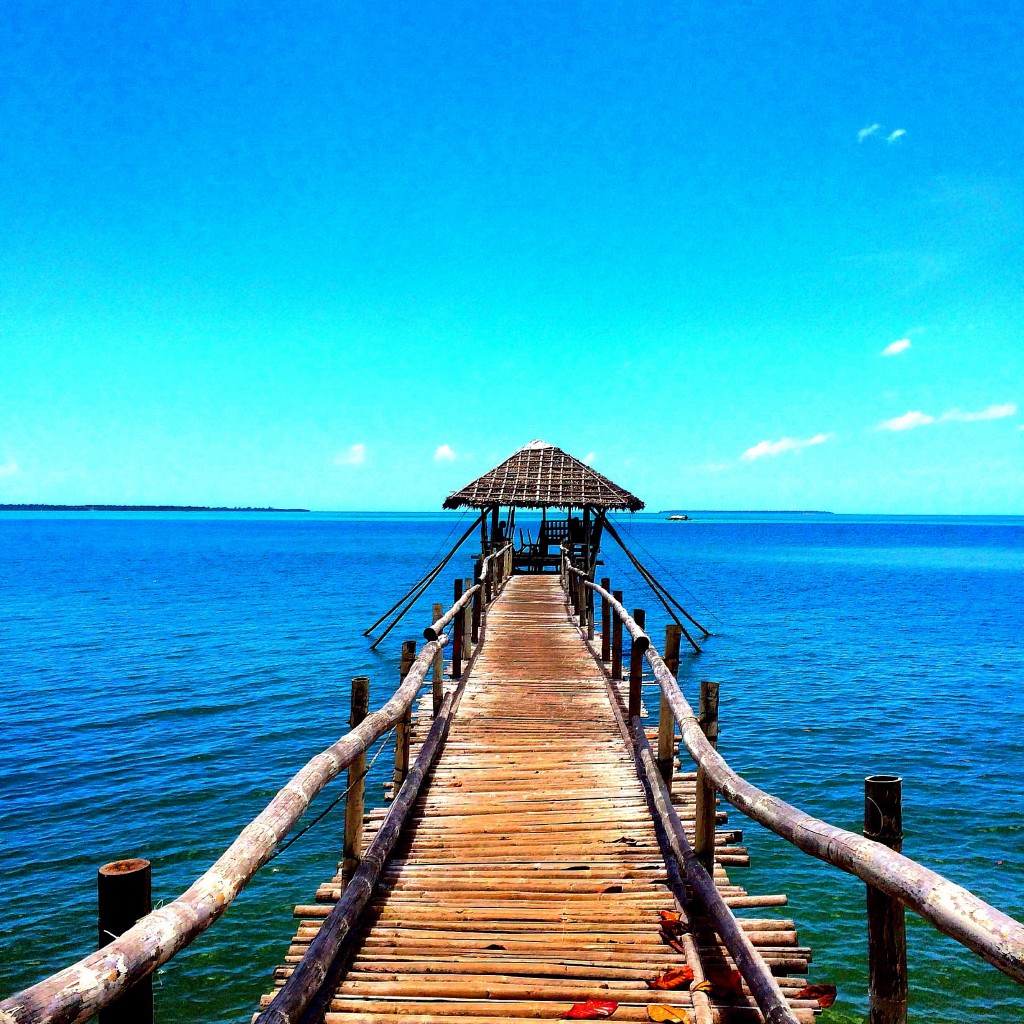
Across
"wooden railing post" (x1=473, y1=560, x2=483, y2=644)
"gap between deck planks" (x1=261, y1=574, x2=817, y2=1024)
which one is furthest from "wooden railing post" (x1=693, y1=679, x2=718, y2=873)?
"wooden railing post" (x1=473, y1=560, x2=483, y2=644)

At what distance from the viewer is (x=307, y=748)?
14.9m

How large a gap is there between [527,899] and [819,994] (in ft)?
6.11

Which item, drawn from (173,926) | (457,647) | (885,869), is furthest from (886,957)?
(457,647)

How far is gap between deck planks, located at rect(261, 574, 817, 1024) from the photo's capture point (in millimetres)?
4020

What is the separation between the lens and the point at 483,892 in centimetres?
519

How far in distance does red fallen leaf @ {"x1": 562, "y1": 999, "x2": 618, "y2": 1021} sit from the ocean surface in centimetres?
477

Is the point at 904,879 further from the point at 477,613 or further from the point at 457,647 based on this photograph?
the point at 477,613

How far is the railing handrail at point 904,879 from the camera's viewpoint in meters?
2.32

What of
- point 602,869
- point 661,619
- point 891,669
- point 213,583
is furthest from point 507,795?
point 213,583

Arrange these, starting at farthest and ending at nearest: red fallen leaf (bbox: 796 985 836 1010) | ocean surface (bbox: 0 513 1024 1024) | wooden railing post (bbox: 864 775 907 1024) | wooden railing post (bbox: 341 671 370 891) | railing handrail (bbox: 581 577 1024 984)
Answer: ocean surface (bbox: 0 513 1024 1024)
wooden railing post (bbox: 341 671 370 891)
red fallen leaf (bbox: 796 985 836 1010)
wooden railing post (bbox: 864 775 907 1024)
railing handrail (bbox: 581 577 1024 984)

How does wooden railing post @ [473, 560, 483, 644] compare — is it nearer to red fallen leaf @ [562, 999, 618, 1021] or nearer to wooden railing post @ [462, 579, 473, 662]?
wooden railing post @ [462, 579, 473, 662]

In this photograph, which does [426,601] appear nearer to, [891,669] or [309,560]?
[891,669]

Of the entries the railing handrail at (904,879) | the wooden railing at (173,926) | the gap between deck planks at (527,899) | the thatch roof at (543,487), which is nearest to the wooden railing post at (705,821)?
the gap between deck planks at (527,899)

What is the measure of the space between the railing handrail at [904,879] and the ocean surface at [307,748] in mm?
4855
